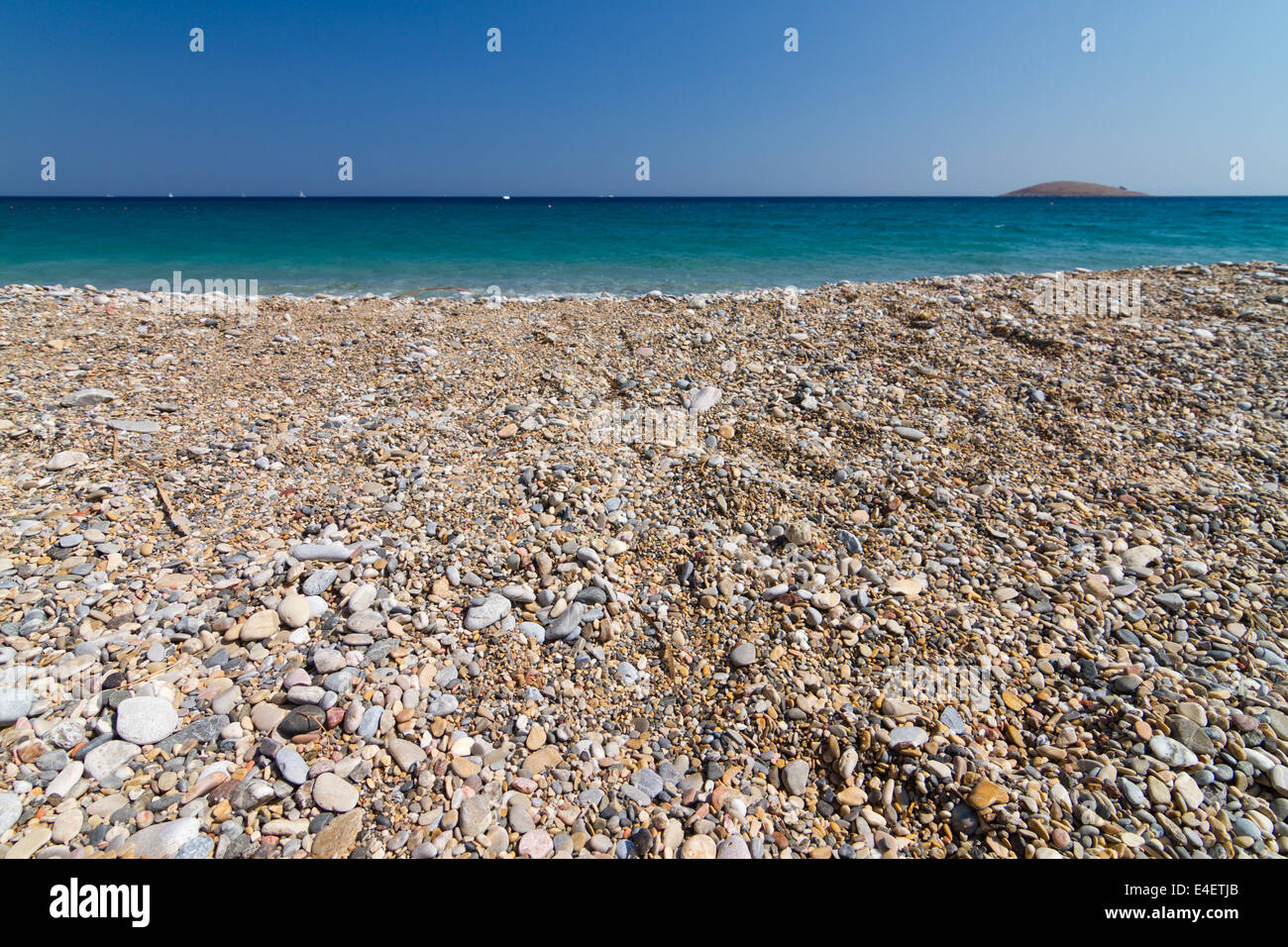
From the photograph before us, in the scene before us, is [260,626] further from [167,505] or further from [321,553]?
[167,505]

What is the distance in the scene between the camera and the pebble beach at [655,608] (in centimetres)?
227

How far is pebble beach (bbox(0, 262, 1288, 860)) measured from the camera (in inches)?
89.4

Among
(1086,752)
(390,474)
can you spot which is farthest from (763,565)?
(390,474)

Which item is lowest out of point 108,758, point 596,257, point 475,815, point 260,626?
point 475,815

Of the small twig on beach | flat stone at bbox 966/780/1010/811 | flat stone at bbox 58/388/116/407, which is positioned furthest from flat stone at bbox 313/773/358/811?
flat stone at bbox 58/388/116/407

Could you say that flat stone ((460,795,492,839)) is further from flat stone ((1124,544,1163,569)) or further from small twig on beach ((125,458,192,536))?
flat stone ((1124,544,1163,569))

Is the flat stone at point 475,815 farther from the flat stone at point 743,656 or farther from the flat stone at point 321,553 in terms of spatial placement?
the flat stone at point 321,553

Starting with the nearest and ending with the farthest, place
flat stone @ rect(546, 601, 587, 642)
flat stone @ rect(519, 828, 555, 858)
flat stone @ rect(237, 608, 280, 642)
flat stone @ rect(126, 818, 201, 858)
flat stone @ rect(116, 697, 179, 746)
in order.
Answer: flat stone @ rect(126, 818, 201, 858) < flat stone @ rect(519, 828, 555, 858) < flat stone @ rect(116, 697, 179, 746) < flat stone @ rect(237, 608, 280, 642) < flat stone @ rect(546, 601, 587, 642)

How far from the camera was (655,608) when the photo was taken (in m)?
3.31

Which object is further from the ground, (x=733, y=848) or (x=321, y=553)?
(x=321, y=553)

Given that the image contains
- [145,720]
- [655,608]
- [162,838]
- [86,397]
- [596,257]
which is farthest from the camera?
[596,257]

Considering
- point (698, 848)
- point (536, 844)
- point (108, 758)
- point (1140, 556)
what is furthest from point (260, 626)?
point (1140, 556)

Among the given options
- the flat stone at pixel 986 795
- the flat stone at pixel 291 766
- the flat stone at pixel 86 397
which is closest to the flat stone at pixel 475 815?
the flat stone at pixel 291 766

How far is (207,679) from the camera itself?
2701 mm
